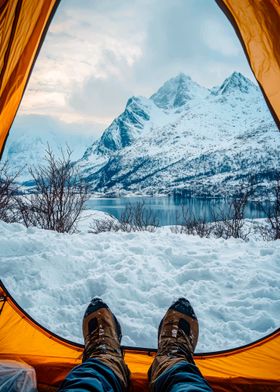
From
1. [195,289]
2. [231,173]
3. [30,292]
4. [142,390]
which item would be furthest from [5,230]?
[231,173]

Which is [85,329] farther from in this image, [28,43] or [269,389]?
[28,43]

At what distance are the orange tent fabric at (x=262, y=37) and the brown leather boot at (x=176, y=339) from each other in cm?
142

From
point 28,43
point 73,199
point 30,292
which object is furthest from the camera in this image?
point 73,199

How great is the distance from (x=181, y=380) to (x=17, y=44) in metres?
2.14

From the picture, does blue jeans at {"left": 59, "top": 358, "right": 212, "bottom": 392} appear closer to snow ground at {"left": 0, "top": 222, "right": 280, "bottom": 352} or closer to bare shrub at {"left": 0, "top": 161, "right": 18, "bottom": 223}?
snow ground at {"left": 0, "top": 222, "right": 280, "bottom": 352}

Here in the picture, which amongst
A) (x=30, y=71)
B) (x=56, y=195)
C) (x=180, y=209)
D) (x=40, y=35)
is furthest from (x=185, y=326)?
(x=180, y=209)

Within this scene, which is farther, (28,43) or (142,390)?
(28,43)

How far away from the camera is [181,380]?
4.41ft

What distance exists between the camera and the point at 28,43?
2.23 metres

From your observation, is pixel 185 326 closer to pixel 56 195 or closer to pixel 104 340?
pixel 104 340

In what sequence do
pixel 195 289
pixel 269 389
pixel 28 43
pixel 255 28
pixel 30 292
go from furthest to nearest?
pixel 195 289 → pixel 30 292 → pixel 28 43 → pixel 255 28 → pixel 269 389

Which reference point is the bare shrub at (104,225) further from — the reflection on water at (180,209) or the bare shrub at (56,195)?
the bare shrub at (56,195)

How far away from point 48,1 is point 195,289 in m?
3.03

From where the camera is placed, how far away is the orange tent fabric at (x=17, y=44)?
2.04 meters
